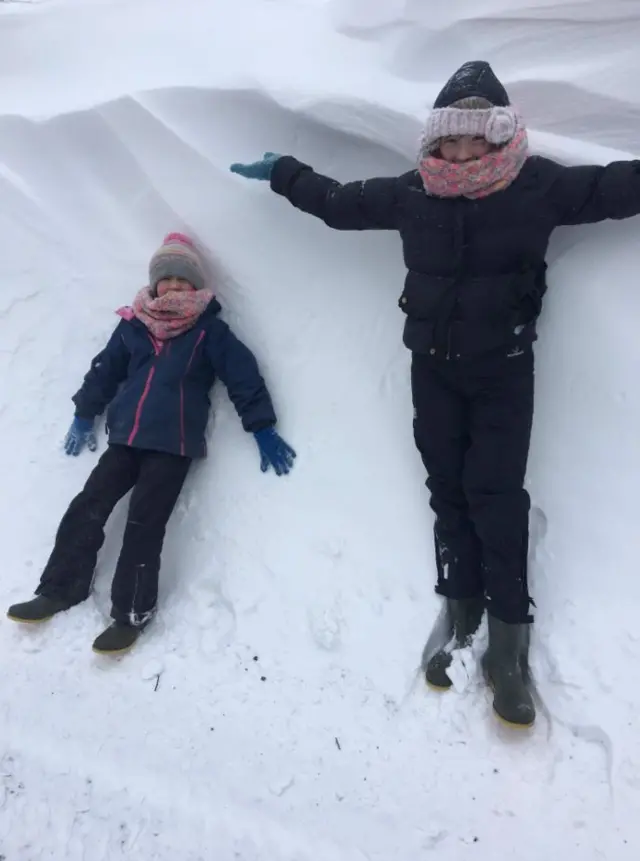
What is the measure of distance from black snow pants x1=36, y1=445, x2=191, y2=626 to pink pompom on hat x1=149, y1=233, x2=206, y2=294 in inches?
26.9

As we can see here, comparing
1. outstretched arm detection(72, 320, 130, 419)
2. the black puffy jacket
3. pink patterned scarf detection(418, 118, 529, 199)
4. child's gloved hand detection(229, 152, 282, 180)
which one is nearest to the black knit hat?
pink patterned scarf detection(418, 118, 529, 199)

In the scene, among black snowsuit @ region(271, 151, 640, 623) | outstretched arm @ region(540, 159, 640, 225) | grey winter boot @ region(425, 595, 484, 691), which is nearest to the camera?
outstretched arm @ region(540, 159, 640, 225)

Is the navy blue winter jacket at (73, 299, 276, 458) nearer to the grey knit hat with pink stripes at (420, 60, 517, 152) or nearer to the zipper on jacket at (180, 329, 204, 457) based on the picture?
the zipper on jacket at (180, 329, 204, 457)

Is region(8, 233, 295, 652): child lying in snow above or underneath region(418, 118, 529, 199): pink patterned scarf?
underneath

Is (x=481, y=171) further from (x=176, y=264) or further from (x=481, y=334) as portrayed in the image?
(x=176, y=264)

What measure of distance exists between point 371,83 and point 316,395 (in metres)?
1.13

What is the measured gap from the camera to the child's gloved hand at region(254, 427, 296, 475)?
254cm

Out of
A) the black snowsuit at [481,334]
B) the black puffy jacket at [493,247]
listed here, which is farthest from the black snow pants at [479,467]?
the black puffy jacket at [493,247]

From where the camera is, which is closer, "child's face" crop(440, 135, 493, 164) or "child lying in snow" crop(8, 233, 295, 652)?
"child's face" crop(440, 135, 493, 164)

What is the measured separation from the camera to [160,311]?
8.64 ft

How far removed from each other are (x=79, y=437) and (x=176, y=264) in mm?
816

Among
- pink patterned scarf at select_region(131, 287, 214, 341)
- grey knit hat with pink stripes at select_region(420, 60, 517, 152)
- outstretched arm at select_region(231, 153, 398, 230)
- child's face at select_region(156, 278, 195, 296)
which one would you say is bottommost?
pink patterned scarf at select_region(131, 287, 214, 341)

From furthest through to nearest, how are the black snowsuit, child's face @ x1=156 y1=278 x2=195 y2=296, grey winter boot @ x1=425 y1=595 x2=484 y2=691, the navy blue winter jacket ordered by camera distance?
child's face @ x1=156 y1=278 x2=195 y2=296, the navy blue winter jacket, grey winter boot @ x1=425 y1=595 x2=484 y2=691, the black snowsuit

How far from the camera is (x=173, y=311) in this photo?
8.58 feet
